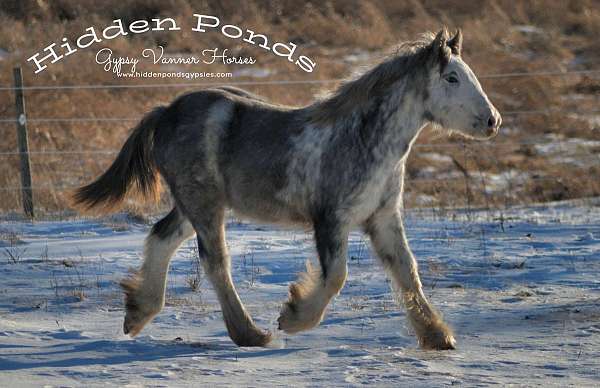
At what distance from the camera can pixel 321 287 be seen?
18.2ft

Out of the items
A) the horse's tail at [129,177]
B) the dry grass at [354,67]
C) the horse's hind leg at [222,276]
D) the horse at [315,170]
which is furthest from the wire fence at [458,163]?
the horse's hind leg at [222,276]

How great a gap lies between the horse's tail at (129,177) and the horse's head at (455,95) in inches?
67.5

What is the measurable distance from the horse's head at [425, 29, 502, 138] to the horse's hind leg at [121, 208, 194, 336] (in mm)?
1674

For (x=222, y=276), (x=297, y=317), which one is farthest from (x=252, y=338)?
(x=222, y=276)

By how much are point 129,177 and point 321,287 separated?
5.48 feet

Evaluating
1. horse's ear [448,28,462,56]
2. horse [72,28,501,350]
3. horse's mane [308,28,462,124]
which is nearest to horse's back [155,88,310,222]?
horse [72,28,501,350]

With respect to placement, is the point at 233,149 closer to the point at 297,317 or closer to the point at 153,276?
the point at 153,276

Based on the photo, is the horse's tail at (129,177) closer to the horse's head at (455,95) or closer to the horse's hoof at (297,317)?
the horse's hoof at (297,317)

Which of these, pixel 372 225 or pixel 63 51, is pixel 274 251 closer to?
pixel 372 225

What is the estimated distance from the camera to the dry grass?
1373 centimetres

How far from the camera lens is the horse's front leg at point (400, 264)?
5.66 meters

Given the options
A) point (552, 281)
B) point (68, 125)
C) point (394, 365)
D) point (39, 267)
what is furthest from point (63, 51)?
point (394, 365)

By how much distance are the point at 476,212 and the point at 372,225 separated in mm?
4842

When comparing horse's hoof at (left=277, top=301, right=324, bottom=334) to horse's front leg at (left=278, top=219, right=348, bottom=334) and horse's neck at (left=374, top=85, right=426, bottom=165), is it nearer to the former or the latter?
horse's front leg at (left=278, top=219, right=348, bottom=334)
